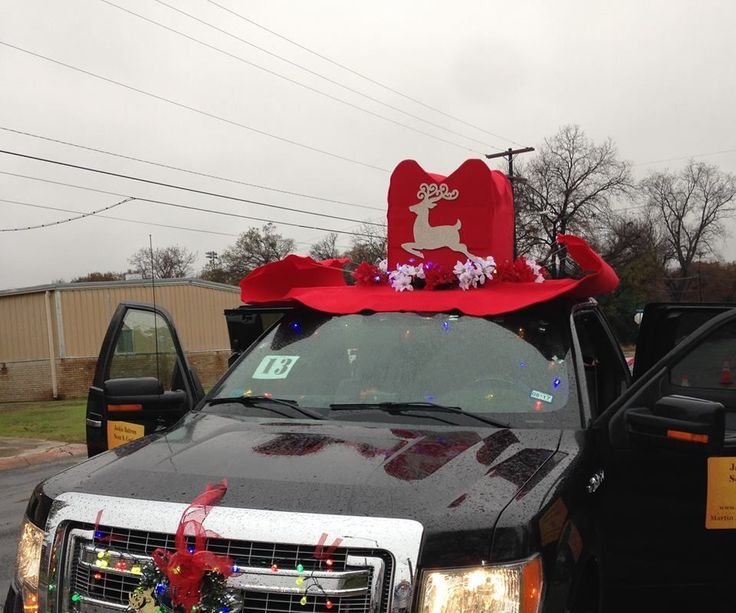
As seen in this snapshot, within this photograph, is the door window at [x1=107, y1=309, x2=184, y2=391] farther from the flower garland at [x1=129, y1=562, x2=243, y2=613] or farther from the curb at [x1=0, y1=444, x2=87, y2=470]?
the curb at [x1=0, y1=444, x2=87, y2=470]

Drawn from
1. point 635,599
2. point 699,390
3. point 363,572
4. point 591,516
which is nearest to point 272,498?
point 363,572

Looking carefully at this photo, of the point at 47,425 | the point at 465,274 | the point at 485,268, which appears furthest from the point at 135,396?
the point at 47,425

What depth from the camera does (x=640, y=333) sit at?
4141 mm

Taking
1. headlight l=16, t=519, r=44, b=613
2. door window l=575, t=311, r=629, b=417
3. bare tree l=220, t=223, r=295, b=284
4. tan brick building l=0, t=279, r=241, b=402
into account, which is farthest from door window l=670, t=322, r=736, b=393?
bare tree l=220, t=223, r=295, b=284

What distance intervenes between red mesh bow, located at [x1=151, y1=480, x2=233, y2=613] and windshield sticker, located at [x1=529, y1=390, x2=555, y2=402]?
1.48m

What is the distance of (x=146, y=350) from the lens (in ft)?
15.4

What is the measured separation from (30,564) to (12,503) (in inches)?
257

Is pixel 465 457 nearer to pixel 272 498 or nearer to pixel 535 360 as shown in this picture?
pixel 272 498

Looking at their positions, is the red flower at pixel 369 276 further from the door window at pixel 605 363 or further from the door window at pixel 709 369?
the door window at pixel 709 369

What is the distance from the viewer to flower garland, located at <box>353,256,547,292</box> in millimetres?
3651

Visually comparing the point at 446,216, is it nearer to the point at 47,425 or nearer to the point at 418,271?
the point at 418,271

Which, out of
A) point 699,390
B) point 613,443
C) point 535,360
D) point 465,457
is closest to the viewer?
point 465,457

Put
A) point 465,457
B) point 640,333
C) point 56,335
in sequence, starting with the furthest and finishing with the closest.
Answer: point 56,335, point 640,333, point 465,457

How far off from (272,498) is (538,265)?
2334mm
